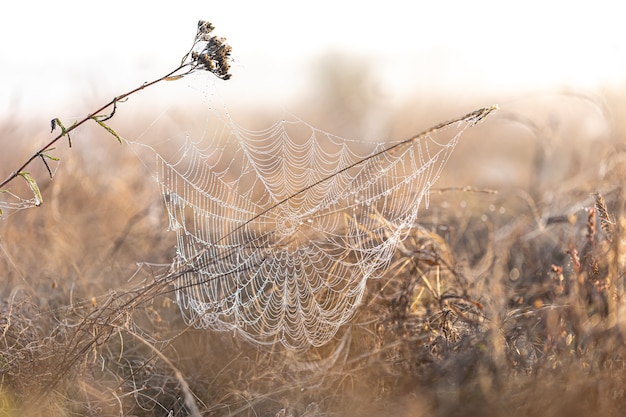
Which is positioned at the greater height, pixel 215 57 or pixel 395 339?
pixel 215 57

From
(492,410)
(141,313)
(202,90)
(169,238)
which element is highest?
(202,90)

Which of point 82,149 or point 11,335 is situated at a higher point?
point 82,149

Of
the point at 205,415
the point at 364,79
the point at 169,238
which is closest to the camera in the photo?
the point at 205,415

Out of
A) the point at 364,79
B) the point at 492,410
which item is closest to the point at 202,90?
the point at 492,410

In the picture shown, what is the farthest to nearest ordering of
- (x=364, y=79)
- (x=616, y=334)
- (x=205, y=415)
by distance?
(x=364, y=79) → (x=205, y=415) → (x=616, y=334)

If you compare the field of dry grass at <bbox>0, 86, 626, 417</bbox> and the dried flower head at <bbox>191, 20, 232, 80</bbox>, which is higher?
the dried flower head at <bbox>191, 20, 232, 80</bbox>

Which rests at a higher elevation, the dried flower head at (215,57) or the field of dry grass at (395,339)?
the dried flower head at (215,57)

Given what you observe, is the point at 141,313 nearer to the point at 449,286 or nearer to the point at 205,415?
the point at 205,415

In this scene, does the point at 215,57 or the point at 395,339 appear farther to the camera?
the point at 395,339
